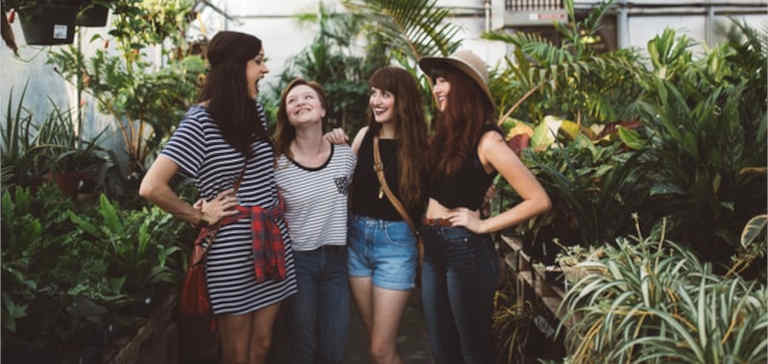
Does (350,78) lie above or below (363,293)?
above

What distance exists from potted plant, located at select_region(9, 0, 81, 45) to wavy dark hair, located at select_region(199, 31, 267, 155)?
2.11 feet

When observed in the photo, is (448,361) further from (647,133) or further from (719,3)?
(719,3)

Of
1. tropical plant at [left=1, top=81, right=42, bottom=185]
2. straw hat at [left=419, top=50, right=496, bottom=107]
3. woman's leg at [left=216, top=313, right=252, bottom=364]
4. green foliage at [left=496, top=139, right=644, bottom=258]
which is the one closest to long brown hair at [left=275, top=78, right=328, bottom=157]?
straw hat at [left=419, top=50, right=496, bottom=107]

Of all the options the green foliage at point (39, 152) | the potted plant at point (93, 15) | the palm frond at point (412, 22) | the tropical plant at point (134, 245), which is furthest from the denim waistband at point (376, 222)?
the palm frond at point (412, 22)

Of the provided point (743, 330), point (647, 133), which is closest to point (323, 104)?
point (647, 133)

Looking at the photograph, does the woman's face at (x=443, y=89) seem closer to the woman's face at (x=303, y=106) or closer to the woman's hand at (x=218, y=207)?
the woman's face at (x=303, y=106)

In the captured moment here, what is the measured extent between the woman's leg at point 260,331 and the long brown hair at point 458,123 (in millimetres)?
794

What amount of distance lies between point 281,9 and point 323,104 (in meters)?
8.02

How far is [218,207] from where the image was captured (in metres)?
Answer: 2.52

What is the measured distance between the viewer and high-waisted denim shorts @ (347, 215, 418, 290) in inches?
109

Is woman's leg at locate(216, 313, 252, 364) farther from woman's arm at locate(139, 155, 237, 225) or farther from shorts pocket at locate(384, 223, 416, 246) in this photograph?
shorts pocket at locate(384, 223, 416, 246)

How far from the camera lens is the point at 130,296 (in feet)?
9.40

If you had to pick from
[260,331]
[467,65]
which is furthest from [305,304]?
[467,65]

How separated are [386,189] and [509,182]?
521mm
